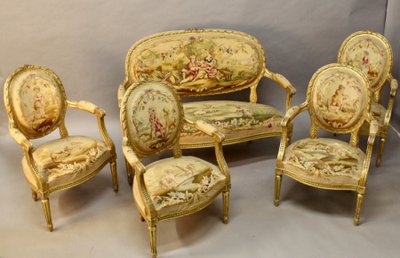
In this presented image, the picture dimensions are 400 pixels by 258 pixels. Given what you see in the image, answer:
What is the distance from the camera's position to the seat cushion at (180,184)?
340 cm

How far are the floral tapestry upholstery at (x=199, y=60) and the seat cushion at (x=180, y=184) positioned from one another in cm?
123

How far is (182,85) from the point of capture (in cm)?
477

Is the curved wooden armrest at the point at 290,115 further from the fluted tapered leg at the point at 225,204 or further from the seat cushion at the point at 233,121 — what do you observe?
the fluted tapered leg at the point at 225,204

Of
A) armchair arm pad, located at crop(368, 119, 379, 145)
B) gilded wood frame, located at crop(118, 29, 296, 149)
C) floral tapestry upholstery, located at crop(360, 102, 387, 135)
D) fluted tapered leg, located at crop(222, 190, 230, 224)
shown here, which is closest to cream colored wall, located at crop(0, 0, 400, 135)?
gilded wood frame, located at crop(118, 29, 296, 149)

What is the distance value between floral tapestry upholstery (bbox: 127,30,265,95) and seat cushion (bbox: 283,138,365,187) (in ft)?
3.95

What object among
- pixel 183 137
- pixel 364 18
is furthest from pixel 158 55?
pixel 364 18

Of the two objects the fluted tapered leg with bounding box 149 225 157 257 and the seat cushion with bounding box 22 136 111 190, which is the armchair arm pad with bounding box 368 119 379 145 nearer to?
the fluted tapered leg with bounding box 149 225 157 257

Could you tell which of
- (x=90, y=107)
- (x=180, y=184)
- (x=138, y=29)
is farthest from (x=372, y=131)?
(x=138, y=29)

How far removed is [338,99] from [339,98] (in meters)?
0.01

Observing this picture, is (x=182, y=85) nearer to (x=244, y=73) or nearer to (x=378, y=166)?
(x=244, y=73)

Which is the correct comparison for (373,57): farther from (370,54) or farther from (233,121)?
(233,121)

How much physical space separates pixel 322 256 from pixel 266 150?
5.83 ft

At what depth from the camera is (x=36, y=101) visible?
4027mm

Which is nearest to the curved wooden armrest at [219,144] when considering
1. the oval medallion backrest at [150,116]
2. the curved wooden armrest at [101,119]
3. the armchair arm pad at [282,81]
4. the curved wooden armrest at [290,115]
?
the oval medallion backrest at [150,116]
